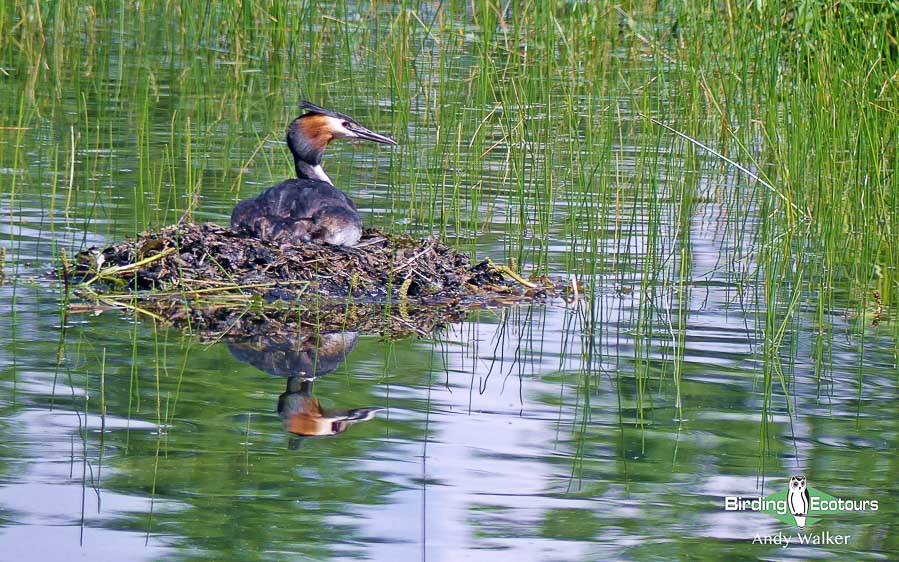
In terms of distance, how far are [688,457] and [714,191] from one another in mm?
5097

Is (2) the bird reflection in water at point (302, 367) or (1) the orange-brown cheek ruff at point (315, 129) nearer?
(2) the bird reflection in water at point (302, 367)

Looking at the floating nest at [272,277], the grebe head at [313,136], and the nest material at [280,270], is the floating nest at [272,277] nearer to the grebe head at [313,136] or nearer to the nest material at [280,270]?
the nest material at [280,270]

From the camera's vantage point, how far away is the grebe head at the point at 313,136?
30.1ft

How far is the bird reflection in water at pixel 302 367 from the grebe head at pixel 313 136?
249 cm

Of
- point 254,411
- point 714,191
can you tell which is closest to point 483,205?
point 714,191

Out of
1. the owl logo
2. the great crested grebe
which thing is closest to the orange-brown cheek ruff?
the great crested grebe

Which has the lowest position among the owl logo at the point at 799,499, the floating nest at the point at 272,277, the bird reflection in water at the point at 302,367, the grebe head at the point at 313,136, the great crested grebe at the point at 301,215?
the owl logo at the point at 799,499

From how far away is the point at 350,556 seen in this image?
4457 millimetres

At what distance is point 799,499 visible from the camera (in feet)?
16.6

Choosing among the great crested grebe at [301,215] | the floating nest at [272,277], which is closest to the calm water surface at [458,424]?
the floating nest at [272,277]

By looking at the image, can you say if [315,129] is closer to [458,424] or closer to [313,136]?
[313,136]

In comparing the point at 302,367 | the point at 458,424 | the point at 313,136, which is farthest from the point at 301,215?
the point at 458,424

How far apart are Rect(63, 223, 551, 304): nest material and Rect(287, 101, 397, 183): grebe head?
128 centimetres

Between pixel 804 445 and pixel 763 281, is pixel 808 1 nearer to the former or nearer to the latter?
pixel 763 281
